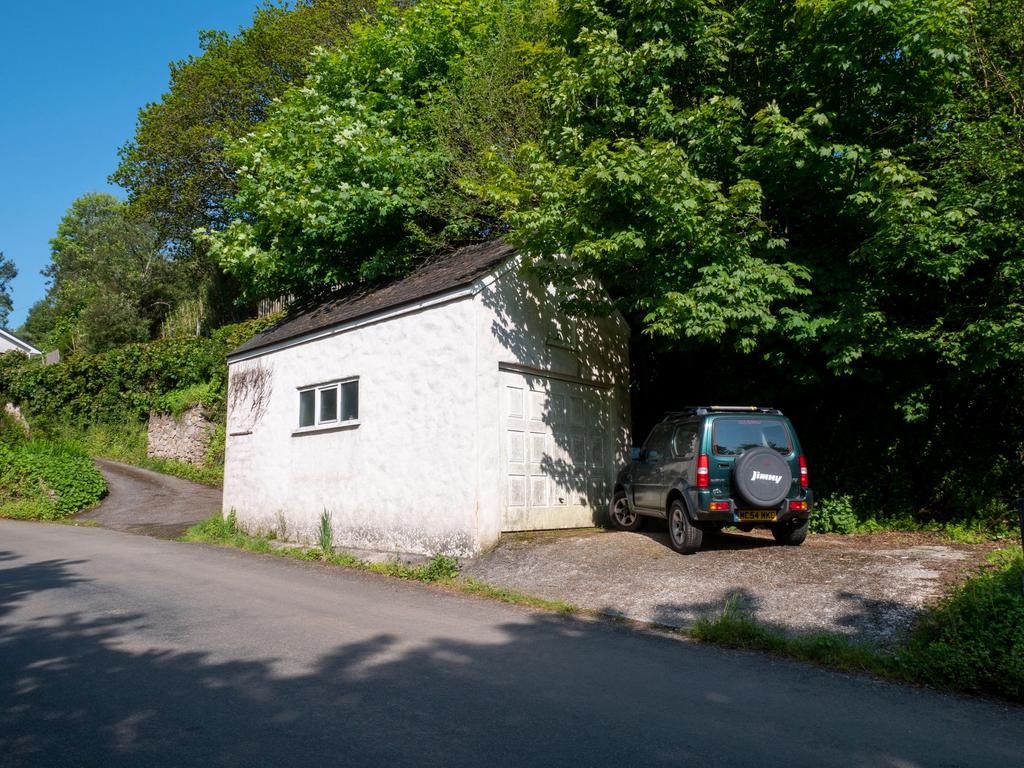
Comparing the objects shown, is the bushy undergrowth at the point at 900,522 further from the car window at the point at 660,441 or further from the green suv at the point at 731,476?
the car window at the point at 660,441

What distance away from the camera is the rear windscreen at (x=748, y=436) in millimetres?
10133

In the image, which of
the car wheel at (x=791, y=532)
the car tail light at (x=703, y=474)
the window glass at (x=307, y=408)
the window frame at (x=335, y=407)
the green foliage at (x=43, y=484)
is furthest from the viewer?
the green foliage at (x=43, y=484)

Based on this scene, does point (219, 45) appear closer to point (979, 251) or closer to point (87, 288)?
point (87, 288)

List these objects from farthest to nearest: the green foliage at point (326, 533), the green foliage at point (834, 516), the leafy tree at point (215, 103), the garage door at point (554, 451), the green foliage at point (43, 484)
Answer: the leafy tree at point (215, 103) → the green foliage at point (43, 484) → the green foliage at point (326, 533) → the green foliage at point (834, 516) → the garage door at point (554, 451)

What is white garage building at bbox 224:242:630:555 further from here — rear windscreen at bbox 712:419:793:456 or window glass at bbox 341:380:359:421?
rear windscreen at bbox 712:419:793:456

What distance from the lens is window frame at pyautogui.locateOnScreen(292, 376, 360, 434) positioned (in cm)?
1372

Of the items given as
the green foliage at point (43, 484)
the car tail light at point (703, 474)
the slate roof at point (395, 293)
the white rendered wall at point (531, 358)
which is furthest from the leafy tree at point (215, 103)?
the car tail light at point (703, 474)

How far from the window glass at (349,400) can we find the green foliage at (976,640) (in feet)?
31.3

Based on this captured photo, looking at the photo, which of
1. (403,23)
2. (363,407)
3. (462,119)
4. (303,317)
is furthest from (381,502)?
(403,23)

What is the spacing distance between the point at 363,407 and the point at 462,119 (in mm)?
6768

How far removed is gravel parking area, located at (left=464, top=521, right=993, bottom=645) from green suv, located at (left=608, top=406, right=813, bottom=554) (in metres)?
0.37

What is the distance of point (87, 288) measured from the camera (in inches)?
1642

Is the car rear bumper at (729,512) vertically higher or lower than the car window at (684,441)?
lower

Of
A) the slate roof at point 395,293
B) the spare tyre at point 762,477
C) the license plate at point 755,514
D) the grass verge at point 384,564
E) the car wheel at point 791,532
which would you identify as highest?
the slate roof at point 395,293
